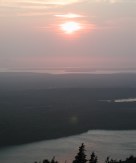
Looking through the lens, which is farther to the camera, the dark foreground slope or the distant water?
the dark foreground slope

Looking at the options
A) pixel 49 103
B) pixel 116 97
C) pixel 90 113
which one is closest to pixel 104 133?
pixel 90 113

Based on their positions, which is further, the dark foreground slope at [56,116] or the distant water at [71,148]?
the dark foreground slope at [56,116]

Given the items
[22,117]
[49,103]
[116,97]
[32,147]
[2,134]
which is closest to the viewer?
[32,147]

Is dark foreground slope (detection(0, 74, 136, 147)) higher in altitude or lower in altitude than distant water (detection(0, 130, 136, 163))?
higher

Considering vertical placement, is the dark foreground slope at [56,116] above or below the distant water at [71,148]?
above

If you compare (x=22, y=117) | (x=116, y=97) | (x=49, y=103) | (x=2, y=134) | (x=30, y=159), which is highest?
(x=116, y=97)

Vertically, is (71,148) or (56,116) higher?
(56,116)

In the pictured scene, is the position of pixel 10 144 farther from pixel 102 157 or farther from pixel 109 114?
pixel 109 114

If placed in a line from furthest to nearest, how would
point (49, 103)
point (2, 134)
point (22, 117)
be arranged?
1. point (49, 103)
2. point (22, 117)
3. point (2, 134)
